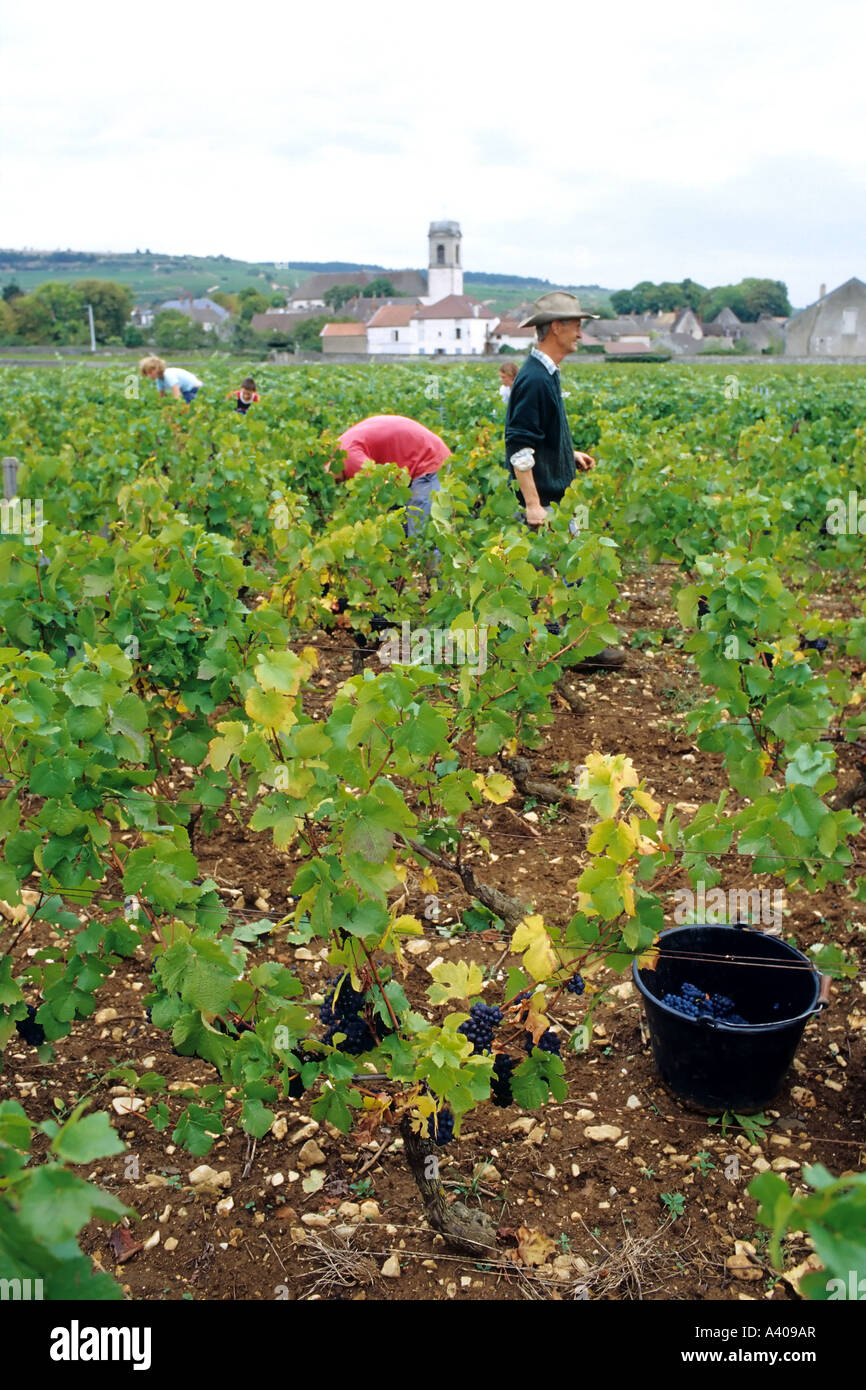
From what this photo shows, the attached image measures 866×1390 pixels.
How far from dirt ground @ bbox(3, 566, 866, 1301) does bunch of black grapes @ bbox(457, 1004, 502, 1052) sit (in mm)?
526

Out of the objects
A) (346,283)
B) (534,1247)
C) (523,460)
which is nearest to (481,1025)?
(534,1247)

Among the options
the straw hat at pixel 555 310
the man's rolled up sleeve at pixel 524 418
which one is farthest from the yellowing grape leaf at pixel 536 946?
the straw hat at pixel 555 310

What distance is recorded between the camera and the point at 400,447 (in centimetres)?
592

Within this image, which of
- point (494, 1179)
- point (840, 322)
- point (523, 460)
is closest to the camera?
point (494, 1179)

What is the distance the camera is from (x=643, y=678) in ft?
19.7

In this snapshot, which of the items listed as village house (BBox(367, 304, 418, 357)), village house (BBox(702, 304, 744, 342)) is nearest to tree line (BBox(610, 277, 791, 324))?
village house (BBox(702, 304, 744, 342))

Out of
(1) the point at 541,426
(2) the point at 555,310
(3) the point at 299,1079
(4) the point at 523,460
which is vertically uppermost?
(2) the point at 555,310

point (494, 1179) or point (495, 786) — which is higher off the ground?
point (495, 786)

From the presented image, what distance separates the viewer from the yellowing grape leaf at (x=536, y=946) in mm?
2014

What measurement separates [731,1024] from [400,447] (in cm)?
413

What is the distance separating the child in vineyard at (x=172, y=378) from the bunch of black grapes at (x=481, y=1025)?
929 cm

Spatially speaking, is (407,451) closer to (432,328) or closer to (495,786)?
(495,786)

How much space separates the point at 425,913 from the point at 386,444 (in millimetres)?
3179
